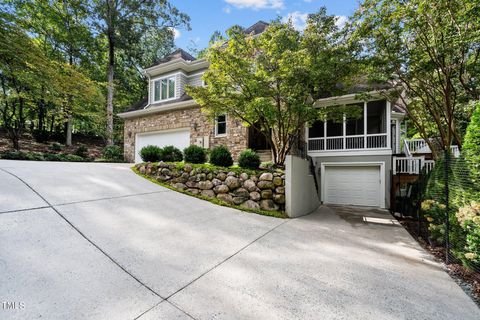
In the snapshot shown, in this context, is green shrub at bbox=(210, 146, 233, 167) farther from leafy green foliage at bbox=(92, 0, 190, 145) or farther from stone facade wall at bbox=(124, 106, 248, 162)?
leafy green foliage at bbox=(92, 0, 190, 145)

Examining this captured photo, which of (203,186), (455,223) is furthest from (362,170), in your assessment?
(203,186)

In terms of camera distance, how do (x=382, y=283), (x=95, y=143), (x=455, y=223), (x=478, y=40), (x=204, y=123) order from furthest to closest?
(x=95, y=143), (x=204, y=123), (x=478, y=40), (x=455, y=223), (x=382, y=283)

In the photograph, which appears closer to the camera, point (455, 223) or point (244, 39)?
point (455, 223)

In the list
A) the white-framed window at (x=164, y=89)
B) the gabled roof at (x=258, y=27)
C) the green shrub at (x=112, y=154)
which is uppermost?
the gabled roof at (x=258, y=27)

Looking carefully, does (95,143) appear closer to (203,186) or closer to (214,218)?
(203,186)

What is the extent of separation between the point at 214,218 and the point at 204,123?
6.56 meters

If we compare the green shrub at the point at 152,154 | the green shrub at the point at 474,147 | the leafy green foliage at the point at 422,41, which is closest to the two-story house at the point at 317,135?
the leafy green foliage at the point at 422,41

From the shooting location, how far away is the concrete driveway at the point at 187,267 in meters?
1.92

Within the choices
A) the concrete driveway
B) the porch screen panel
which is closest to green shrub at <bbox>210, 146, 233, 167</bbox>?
the concrete driveway

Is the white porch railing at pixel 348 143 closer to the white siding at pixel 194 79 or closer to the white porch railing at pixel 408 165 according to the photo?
the white porch railing at pixel 408 165

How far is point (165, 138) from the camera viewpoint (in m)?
11.3

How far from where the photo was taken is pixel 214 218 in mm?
4477

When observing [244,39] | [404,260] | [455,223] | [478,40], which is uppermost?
[244,39]

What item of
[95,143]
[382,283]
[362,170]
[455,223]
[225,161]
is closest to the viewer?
[382,283]
